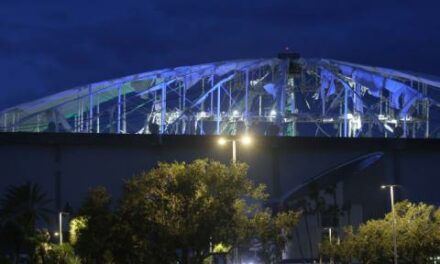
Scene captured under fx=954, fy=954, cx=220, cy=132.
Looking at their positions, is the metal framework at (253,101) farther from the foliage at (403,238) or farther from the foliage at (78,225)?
the foliage at (78,225)

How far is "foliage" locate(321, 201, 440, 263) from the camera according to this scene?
189 ft

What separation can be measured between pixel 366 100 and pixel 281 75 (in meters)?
15.7

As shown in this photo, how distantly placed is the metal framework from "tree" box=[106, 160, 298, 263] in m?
51.8

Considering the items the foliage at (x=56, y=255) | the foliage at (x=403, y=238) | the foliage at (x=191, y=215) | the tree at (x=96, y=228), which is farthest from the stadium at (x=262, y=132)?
the foliage at (x=191, y=215)

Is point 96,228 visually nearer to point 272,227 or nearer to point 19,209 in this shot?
point 272,227

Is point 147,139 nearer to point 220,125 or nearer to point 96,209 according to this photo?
point 220,125

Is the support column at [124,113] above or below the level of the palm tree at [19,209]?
above

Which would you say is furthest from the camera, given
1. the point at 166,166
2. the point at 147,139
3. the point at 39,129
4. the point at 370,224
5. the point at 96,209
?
the point at 39,129

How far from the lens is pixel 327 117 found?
96.1 meters

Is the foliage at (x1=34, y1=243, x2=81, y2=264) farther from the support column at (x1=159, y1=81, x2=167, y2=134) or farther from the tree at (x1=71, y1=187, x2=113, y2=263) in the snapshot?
the support column at (x1=159, y1=81, x2=167, y2=134)

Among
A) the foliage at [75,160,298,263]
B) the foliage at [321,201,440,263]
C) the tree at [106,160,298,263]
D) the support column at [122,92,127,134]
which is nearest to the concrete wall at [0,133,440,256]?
the support column at [122,92,127,134]

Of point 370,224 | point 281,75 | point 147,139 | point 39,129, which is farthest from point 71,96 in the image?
point 370,224

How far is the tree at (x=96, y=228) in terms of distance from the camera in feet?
140

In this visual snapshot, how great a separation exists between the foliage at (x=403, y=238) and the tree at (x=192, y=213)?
19.2m
